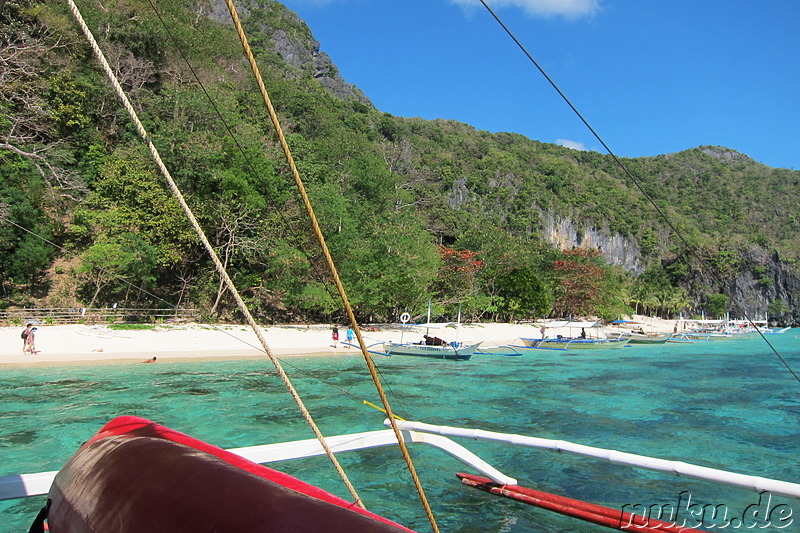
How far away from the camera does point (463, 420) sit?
40.3ft

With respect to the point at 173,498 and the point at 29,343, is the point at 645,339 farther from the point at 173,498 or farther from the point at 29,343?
the point at 173,498

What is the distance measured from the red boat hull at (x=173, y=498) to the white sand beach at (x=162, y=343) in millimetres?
13756

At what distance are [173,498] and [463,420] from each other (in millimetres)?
11118

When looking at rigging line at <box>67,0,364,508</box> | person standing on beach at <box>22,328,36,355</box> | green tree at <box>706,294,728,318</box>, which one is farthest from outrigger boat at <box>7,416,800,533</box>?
green tree at <box>706,294,728,318</box>

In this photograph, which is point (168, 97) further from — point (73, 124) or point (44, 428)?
point (44, 428)

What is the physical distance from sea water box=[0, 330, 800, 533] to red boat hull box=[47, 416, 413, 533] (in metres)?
4.80

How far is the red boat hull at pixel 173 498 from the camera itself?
5.31 feet

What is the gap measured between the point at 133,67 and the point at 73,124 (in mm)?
5185

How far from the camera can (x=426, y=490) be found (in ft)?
24.2

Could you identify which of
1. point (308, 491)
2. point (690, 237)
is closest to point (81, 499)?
point (308, 491)

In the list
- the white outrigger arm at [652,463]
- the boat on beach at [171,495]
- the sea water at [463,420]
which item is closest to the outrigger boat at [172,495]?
the boat on beach at [171,495]

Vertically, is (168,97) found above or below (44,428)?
above

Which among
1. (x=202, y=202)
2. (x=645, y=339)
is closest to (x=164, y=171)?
(x=202, y=202)

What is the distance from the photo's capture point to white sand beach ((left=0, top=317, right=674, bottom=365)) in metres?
18.2
